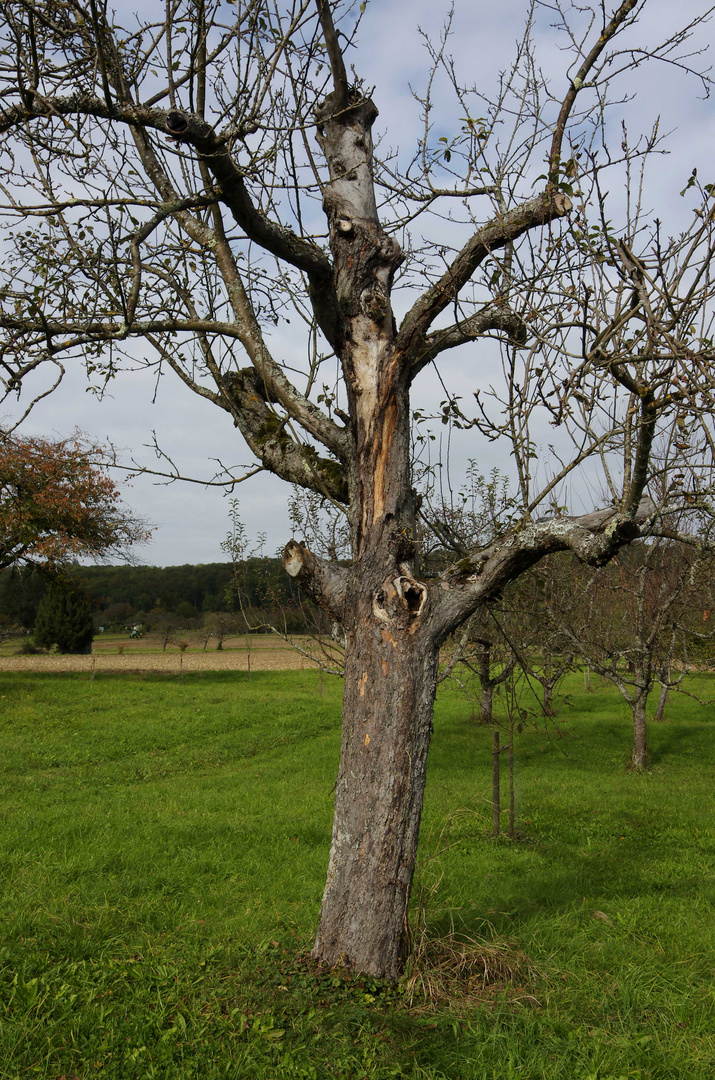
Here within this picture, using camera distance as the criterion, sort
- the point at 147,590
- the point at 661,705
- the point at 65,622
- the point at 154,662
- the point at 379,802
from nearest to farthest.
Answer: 1. the point at 379,802
2. the point at 661,705
3. the point at 65,622
4. the point at 154,662
5. the point at 147,590

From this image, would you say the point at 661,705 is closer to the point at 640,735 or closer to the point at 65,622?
the point at 640,735

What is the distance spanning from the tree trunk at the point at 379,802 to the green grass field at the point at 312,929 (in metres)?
0.22

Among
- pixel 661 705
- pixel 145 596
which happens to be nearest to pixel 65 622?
pixel 661 705

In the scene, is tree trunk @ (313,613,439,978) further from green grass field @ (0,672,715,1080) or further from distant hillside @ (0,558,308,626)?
distant hillside @ (0,558,308,626)

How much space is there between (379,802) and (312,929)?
1.91m

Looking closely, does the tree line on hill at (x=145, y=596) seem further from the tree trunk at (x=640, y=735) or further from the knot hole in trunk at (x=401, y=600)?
the knot hole in trunk at (x=401, y=600)

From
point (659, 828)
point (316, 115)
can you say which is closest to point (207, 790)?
point (659, 828)

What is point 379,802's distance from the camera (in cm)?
382

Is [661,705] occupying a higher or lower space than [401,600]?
lower

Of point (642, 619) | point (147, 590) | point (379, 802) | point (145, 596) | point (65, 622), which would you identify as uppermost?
point (147, 590)

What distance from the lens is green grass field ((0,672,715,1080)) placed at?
3.41 meters

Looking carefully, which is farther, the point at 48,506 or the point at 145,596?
the point at 145,596

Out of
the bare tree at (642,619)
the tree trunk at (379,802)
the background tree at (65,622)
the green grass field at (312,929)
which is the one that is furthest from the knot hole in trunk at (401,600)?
the background tree at (65,622)

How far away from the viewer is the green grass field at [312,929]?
11.2 ft
